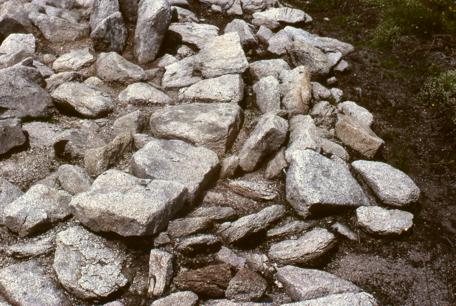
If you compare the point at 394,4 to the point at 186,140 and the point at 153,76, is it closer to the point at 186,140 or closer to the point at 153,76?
the point at 153,76

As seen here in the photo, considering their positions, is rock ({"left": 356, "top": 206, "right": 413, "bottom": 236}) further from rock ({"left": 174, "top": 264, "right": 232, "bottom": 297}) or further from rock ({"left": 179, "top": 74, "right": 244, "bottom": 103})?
rock ({"left": 179, "top": 74, "right": 244, "bottom": 103})

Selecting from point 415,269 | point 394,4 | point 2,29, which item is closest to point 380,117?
point 415,269

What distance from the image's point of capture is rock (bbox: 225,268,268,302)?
5.33 metres

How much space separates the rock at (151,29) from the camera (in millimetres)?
9182

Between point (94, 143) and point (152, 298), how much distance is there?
2940mm

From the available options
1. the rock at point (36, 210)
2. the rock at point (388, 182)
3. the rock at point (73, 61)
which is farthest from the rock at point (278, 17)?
the rock at point (36, 210)

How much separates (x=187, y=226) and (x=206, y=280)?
790 millimetres

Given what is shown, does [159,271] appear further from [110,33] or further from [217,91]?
[110,33]

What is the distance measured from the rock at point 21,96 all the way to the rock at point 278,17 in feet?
17.1

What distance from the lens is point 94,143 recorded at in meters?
7.27

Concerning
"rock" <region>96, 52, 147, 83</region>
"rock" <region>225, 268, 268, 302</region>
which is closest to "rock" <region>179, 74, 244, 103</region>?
"rock" <region>96, 52, 147, 83</region>

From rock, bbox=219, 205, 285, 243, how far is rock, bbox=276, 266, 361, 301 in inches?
25.3

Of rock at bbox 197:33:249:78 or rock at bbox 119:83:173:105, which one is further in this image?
rock at bbox 197:33:249:78

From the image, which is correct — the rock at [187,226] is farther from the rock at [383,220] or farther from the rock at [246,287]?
the rock at [383,220]
